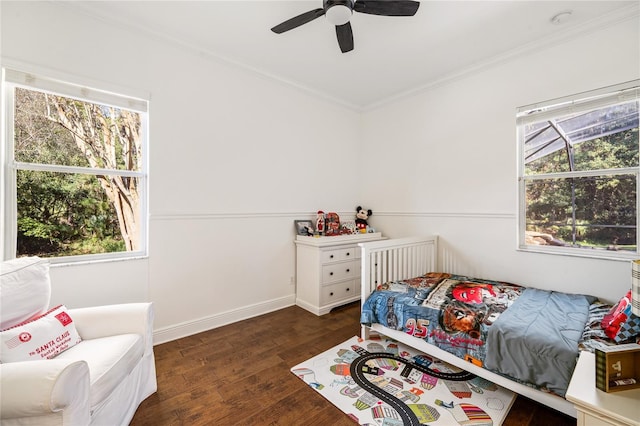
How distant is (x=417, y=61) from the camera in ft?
9.05

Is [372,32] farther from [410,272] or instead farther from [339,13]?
[410,272]

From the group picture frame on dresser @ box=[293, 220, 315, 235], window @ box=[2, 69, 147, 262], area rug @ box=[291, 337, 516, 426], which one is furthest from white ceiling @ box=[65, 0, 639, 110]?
area rug @ box=[291, 337, 516, 426]

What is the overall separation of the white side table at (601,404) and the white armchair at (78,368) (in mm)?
1813

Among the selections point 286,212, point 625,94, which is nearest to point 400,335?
point 286,212

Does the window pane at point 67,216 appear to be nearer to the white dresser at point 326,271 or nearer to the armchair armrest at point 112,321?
the armchair armrest at point 112,321

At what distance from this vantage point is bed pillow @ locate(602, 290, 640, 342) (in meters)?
1.36

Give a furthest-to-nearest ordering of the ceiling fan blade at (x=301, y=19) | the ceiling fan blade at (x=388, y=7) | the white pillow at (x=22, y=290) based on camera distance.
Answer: the ceiling fan blade at (x=301, y=19), the ceiling fan blade at (x=388, y=7), the white pillow at (x=22, y=290)

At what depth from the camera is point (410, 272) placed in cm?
283

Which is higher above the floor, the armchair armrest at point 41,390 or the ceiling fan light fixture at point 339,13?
the ceiling fan light fixture at point 339,13

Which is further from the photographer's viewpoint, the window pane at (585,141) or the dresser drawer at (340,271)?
the dresser drawer at (340,271)

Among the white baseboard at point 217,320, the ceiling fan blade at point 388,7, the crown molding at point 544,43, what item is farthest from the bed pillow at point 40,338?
the crown molding at point 544,43

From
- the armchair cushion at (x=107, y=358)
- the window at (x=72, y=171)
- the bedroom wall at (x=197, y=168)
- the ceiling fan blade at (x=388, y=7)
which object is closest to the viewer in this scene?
the armchair cushion at (x=107, y=358)

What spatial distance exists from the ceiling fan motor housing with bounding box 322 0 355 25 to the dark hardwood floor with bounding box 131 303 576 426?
2.38m

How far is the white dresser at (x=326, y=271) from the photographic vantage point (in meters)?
3.00
